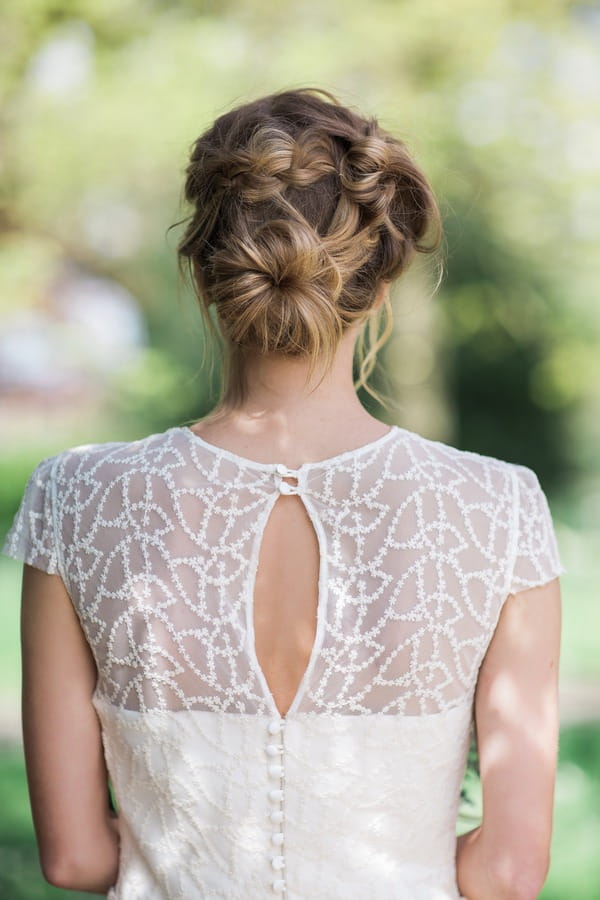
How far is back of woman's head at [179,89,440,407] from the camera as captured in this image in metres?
1.32

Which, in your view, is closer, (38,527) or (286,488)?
(286,488)

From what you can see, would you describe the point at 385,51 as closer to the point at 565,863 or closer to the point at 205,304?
the point at 565,863

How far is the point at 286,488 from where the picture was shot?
136 centimetres

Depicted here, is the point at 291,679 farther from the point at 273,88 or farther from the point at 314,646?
the point at 273,88

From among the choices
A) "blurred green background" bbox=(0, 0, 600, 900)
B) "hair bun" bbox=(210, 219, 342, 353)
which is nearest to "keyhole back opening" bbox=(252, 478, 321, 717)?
"hair bun" bbox=(210, 219, 342, 353)

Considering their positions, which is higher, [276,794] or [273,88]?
[273,88]

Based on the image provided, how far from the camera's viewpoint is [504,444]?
13.4 metres

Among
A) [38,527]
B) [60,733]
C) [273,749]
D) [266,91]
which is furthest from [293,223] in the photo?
[266,91]

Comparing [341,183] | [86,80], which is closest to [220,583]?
[341,183]

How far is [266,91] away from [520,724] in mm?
6000

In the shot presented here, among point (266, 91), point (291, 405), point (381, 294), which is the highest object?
point (266, 91)

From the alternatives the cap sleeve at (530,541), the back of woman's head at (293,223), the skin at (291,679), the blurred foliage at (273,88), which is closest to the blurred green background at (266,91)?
the blurred foliage at (273,88)

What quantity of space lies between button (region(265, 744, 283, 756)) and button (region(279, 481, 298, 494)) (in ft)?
1.11

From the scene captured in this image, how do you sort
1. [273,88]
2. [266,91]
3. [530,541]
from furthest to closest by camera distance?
[273,88] < [266,91] < [530,541]
